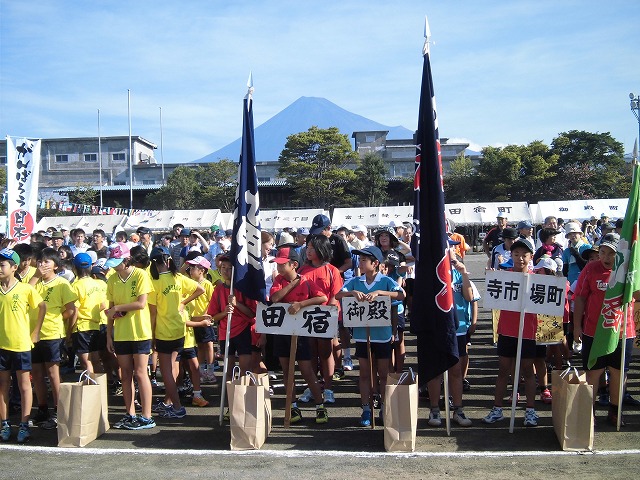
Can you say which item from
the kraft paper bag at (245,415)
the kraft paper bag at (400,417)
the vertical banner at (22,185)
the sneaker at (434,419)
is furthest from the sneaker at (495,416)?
the vertical banner at (22,185)

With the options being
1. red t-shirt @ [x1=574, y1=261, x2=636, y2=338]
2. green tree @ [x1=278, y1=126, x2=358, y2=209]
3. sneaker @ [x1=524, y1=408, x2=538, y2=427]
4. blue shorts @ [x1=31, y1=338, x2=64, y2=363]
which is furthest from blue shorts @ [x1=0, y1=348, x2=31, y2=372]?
green tree @ [x1=278, y1=126, x2=358, y2=209]

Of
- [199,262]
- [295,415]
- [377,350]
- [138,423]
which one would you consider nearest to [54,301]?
[138,423]

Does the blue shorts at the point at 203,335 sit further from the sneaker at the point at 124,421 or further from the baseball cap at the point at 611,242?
the baseball cap at the point at 611,242

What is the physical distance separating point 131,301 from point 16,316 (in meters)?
1.18

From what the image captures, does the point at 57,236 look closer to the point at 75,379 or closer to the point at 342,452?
the point at 75,379

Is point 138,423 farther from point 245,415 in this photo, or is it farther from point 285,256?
point 285,256

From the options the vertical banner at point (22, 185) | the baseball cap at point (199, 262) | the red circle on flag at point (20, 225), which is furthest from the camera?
the vertical banner at point (22, 185)

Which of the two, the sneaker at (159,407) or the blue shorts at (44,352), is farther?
the sneaker at (159,407)

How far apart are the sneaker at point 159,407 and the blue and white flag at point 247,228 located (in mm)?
1766

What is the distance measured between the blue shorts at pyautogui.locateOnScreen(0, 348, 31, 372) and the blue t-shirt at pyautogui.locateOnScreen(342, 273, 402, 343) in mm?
3532

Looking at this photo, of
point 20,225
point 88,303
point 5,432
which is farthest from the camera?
point 20,225

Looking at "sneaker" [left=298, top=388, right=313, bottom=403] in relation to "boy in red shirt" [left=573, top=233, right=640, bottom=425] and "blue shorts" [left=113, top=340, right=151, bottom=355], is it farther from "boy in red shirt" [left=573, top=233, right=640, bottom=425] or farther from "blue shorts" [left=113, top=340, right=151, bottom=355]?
"boy in red shirt" [left=573, top=233, right=640, bottom=425]

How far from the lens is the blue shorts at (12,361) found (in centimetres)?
650

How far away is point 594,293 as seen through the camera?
6.75m
